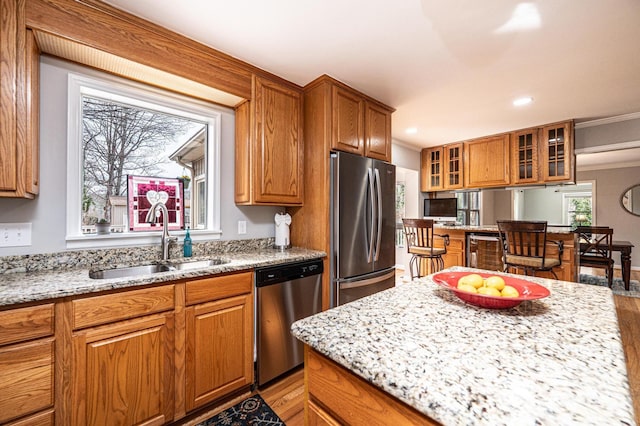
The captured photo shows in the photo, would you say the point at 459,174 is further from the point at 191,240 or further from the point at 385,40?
the point at 191,240

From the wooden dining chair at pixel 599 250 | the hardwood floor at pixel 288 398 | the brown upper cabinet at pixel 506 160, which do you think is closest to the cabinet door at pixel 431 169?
the brown upper cabinet at pixel 506 160

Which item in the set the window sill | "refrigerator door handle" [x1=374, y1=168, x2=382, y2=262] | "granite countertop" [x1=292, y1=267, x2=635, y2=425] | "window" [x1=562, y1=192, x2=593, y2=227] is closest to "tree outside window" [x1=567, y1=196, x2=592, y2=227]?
"window" [x1=562, y1=192, x2=593, y2=227]

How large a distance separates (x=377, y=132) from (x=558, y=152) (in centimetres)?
264

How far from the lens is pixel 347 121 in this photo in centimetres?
256

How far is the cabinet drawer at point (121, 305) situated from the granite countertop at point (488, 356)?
3.45 ft

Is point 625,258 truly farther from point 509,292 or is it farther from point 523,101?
point 509,292

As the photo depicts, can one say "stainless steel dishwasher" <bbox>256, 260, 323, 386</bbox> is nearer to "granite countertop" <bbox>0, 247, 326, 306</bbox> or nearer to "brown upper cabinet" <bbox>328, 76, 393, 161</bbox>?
"granite countertop" <bbox>0, 247, 326, 306</bbox>

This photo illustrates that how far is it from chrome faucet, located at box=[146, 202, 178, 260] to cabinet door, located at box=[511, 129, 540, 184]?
14.5 ft

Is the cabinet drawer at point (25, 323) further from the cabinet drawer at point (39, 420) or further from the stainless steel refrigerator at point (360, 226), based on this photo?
the stainless steel refrigerator at point (360, 226)

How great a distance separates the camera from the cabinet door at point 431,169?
4.91 meters

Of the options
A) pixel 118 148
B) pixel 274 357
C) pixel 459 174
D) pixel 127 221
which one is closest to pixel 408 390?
pixel 274 357

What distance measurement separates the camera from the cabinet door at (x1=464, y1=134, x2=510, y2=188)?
4.10 meters

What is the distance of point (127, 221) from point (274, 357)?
1.45m

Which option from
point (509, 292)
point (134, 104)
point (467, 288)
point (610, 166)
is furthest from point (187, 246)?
point (610, 166)
